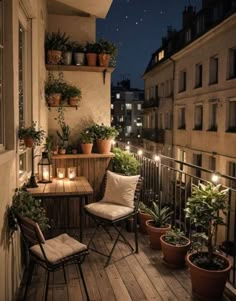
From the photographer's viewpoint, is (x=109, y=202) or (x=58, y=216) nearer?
(x=109, y=202)

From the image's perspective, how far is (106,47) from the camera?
192 inches

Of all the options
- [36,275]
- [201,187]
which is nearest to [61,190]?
[36,275]

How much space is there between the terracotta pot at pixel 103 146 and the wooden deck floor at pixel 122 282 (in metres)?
1.59

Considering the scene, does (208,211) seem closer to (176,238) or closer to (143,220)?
(176,238)

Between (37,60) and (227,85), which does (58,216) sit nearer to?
(37,60)

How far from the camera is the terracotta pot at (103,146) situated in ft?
15.4

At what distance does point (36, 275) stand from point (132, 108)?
36.7 m

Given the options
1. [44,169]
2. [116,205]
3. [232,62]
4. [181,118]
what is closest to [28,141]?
[44,169]


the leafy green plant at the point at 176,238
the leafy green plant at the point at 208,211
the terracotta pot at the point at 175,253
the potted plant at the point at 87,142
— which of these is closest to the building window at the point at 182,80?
the potted plant at the point at 87,142

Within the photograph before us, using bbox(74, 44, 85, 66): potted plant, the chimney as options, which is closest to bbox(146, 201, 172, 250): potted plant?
bbox(74, 44, 85, 66): potted plant

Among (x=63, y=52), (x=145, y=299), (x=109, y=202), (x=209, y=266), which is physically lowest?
(x=145, y=299)

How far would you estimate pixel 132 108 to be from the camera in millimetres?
39281

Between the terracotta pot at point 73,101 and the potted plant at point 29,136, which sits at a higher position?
the terracotta pot at point 73,101

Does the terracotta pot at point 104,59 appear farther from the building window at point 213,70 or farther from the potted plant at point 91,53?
the building window at point 213,70
